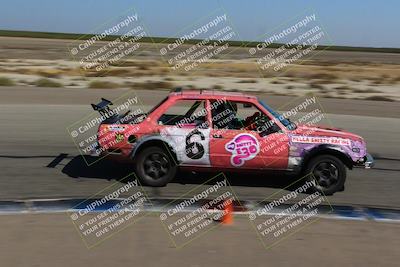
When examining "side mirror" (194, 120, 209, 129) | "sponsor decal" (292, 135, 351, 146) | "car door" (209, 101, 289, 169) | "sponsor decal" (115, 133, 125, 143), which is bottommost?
"sponsor decal" (292, 135, 351, 146)

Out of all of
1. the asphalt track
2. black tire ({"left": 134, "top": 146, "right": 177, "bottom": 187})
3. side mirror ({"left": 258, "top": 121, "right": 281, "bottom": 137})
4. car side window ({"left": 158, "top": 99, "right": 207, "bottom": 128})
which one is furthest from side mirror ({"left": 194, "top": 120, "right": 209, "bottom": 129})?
the asphalt track

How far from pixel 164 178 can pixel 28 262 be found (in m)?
3.61

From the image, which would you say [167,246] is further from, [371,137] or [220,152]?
[371,137]

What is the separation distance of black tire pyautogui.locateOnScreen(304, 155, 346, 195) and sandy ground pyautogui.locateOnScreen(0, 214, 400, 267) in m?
1.70

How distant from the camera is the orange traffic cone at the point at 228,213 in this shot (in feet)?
23.2

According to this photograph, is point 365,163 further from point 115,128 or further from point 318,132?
point 115,128

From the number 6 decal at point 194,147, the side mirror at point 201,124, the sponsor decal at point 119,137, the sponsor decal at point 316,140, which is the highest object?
the sponsor decal at point 119,137

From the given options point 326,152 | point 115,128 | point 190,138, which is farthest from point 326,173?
point 115,128

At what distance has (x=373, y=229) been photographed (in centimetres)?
700

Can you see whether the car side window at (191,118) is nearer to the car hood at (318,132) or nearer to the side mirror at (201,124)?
the side mirror at (201,124)

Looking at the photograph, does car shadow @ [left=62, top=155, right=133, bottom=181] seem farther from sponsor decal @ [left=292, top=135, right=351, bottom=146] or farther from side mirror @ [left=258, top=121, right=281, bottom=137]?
sponsor decal @ [left=292, top=135, right=351, bottom=146]

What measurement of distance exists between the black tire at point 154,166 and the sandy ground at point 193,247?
1805 millimetres

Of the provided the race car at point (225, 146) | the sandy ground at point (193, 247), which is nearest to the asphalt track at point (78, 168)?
the race car at point (225, 146)

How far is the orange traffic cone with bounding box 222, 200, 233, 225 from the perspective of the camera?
279 inches
